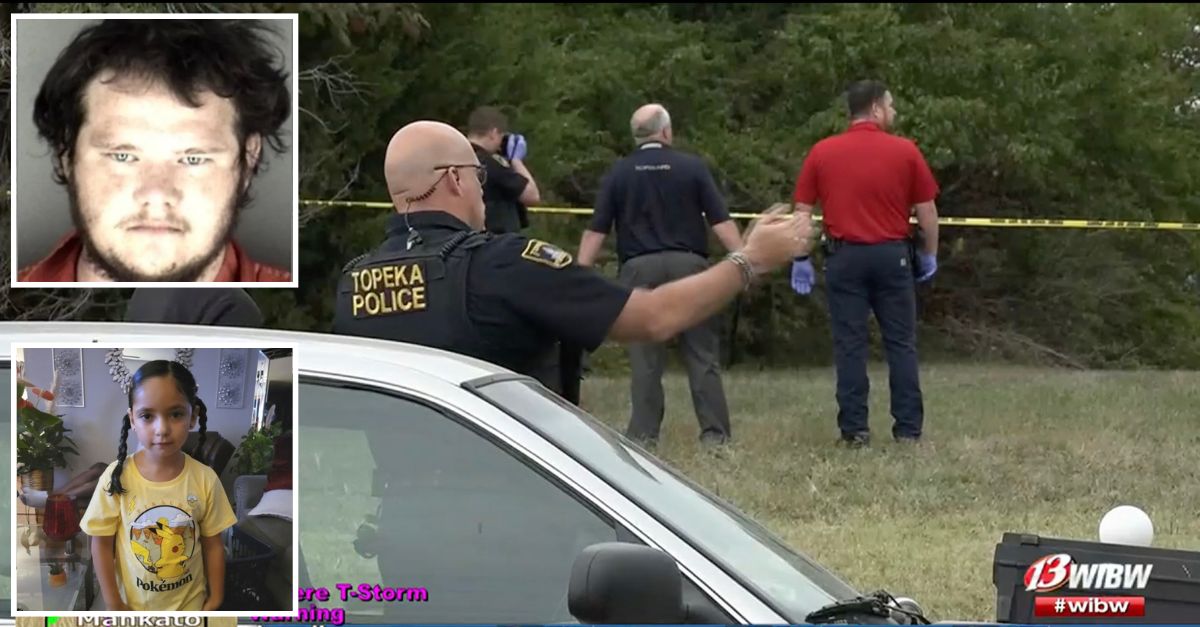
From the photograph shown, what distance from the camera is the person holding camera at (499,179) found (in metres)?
9.76

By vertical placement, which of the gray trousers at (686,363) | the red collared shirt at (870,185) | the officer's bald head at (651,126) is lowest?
the gray trousers at (686,363)

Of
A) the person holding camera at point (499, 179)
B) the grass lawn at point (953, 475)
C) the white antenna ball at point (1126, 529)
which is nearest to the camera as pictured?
the white antenna ball at point (1126, 529)

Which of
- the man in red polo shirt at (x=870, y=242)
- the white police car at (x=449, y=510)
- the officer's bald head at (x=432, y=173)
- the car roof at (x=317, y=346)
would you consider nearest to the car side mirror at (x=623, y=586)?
the white police car at (x=449, y=510)

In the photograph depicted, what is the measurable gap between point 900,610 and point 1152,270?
17.4 meters

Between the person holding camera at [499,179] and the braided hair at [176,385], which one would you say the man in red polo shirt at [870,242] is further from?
the braided hair at [176,385]

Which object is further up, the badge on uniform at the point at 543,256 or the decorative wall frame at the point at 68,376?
the badge on uniform at the point at 543,256

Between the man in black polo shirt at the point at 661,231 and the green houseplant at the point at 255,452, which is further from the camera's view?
the man in black polo shirt at the point at 661,231

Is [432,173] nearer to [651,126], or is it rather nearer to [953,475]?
[953,475]

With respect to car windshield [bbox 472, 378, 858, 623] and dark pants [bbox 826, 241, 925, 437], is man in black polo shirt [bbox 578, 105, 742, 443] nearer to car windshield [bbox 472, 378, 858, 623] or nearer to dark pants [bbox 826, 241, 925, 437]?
dark pants [bbox 826, 241, 925, 437]

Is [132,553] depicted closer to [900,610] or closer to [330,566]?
[330,566]

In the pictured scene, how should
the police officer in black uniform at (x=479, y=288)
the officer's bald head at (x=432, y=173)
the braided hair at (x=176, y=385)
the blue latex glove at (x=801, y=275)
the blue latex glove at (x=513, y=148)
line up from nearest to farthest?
the braided hair at (x=176, y=385) < the police officer in black uniform at (x=479, y=288) < the officer's bald head at (x=432, y=173) < the blue latex glove at (x=513, y=148) < the blue latex glove at (x=801, y=275)

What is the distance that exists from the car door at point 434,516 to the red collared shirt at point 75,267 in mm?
187

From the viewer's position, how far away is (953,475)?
8.68 metres

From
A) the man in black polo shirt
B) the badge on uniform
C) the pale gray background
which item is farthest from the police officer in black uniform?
the man in black polo shirt
